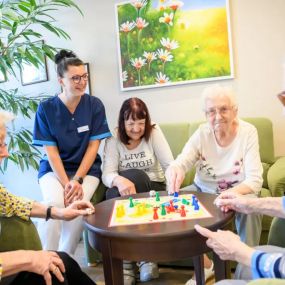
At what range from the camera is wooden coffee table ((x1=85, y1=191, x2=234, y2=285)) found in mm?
1278

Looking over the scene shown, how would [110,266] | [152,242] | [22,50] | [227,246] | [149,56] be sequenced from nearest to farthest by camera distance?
[227,246], [152,242], [110,266], [22,50], [149,56]

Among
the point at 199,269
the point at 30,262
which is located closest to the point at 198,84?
the point at 199,269

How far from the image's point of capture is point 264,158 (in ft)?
8.82

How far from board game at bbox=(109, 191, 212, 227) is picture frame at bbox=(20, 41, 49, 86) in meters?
2.27

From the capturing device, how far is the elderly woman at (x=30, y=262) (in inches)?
47.1

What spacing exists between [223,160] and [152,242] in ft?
3.05

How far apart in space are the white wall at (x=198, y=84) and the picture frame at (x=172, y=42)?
7cm

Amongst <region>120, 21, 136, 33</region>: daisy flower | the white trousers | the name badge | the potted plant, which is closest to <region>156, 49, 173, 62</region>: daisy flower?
<region>120, 21, 136, 33</region>: daisy flower

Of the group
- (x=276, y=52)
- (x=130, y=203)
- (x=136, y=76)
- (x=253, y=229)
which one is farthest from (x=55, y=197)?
(x=276, y=52)

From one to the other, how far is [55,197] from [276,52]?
1.98 m

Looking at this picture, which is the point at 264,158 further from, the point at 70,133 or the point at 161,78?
the point at 70,133

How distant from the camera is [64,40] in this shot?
3.53 metres

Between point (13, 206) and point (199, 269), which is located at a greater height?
point (13, 206)

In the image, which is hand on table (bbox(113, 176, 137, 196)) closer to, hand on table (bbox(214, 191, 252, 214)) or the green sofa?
the green sofa
